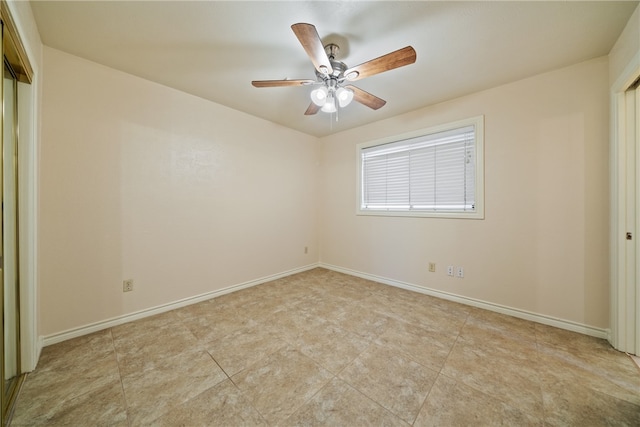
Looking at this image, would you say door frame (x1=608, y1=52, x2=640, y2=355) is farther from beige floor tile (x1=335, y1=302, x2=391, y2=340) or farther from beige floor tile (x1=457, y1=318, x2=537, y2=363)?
beige floor tile (x1=335, y1=302, x2=391, y2=340)

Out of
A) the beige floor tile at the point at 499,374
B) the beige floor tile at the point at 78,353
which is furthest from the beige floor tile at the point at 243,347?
the beige floor tile at the point at 499,374

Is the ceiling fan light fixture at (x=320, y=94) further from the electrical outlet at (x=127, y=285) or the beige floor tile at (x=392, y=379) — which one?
the electrical outlet at (x=127, y=285)

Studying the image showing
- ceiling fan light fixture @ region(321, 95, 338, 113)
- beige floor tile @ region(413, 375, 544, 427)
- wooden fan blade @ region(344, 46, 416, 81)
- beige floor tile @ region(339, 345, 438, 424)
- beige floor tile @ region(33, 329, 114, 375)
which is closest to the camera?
beige floor tile @ region(413, 375, 544, 427)

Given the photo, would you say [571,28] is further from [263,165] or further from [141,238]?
[141,238]

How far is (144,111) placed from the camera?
2.36 meters

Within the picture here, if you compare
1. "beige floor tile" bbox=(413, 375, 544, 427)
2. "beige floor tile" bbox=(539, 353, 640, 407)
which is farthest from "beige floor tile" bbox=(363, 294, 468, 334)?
"beige floor tile" bbox=(413, 375, 544, 427)

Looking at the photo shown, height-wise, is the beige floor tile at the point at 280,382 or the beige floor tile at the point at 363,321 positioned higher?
the beige floor tile at the point at 363,321

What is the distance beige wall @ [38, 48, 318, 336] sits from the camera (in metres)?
1.94

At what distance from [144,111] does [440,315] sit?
3708mm

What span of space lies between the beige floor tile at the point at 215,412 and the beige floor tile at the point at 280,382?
47 millimetres

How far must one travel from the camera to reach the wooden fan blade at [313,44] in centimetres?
130

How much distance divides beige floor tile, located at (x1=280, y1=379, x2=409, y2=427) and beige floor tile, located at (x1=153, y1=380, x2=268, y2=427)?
0.71 ft

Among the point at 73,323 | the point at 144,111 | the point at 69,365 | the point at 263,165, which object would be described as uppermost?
the point at 144,111

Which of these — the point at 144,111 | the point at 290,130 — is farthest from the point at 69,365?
the point at 290,130
